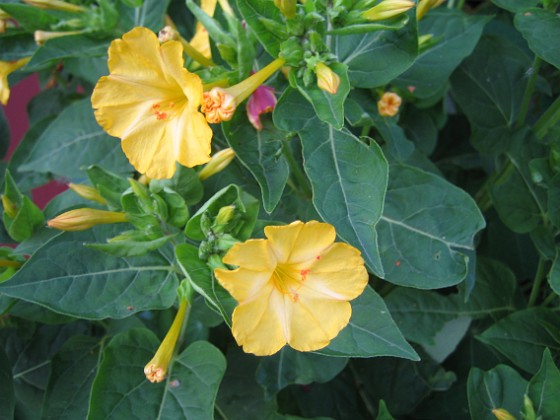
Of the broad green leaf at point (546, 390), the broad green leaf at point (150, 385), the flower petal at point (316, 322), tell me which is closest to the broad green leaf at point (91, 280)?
the broad green leaf at point (150, 385)

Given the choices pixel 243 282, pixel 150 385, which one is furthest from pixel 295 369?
pixel 243 282

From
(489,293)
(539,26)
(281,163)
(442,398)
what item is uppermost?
(539,26)

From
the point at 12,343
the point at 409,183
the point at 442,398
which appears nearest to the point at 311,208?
the point at 409,183

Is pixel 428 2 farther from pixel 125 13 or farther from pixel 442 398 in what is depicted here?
pixel 442 398

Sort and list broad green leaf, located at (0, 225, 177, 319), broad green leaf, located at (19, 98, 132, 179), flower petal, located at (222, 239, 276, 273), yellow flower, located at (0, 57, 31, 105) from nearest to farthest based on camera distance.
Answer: flower petal, located at (222, 239, 276, 273)
broad green leaf, located at (0, 225, 177, 319)
yellow flower, located at (0, 57, 31, 105)
broad green leaf, located at (19, 98, 132, 179)

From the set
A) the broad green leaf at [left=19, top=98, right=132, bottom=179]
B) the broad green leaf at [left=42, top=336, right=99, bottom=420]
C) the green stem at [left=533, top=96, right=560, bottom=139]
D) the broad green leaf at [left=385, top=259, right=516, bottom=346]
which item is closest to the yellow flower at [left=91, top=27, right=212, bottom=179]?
the broad green leaf at [left=19, top=98, right=132, bottom=179]

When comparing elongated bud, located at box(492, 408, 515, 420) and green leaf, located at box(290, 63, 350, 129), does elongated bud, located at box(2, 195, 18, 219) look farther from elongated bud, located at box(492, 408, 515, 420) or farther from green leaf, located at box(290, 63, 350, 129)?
elongated bud, located at box(492, 408, 515, 420)
